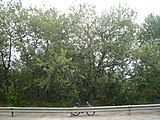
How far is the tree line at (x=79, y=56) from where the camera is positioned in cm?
2216

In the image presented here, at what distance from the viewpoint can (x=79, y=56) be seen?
76.2 ft

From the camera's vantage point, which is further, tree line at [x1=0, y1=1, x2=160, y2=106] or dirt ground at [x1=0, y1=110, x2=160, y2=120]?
tree line at [x1=0, y1=1, x2=160, y2=106]

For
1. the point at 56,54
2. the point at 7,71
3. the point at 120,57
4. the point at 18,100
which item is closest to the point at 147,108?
the point at 120,57

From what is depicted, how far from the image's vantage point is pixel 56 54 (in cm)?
2148

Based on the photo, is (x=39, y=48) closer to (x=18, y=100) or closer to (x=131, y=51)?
(x=18, y=100)

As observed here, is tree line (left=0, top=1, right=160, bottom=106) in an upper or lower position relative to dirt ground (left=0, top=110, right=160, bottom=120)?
upper

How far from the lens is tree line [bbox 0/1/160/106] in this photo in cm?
2216

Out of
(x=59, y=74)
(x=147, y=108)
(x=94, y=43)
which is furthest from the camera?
(x=94, y=43)

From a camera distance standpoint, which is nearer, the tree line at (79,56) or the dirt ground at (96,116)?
the dirt ground at (96,116)

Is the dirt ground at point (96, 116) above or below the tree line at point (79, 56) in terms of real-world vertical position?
below

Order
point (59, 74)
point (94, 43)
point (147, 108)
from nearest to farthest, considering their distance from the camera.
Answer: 1. point (147, 108)
2. point (59, 74)
3. point (94, 43)

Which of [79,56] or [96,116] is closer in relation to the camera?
[96,116]

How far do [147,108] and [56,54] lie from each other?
27.3 ft

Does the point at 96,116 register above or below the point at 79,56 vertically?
below
